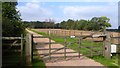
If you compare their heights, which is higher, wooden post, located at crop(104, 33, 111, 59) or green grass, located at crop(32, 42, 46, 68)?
wooden post, located at crop(104, 33, 111, 59)

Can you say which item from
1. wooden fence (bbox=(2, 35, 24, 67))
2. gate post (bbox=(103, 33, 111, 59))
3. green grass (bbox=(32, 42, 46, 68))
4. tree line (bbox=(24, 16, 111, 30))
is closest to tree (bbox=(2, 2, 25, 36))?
wooden fence (bbox=(2, 35, 24, 67))

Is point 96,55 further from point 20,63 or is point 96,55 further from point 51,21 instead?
point 51,21

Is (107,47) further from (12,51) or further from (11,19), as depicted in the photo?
(11,19)

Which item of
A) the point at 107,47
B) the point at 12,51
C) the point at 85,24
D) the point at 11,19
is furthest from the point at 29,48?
the point at 85,24

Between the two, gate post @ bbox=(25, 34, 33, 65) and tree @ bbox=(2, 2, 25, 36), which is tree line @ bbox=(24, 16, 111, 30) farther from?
gate post @ bbox=(25, 34, 33, 65)

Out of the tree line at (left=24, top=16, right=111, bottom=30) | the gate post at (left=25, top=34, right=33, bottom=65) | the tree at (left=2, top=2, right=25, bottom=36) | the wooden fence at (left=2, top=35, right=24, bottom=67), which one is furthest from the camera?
the tree line at (left=24, top=16, right=111, bottom=30)

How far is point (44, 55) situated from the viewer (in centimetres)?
1366

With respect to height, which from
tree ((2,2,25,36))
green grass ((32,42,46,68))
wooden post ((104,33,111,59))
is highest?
tree ((2,2,25,36))

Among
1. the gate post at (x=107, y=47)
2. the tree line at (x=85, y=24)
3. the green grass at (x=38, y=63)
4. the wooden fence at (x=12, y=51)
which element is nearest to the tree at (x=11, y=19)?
the wooden fence at (x=12, y=51)

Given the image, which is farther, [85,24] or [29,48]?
[85,24]

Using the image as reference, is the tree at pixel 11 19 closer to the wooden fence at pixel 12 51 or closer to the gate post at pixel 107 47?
the wooden fence at pixel 12 51

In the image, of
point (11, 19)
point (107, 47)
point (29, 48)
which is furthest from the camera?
point (11, 19)

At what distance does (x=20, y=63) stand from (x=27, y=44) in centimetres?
101

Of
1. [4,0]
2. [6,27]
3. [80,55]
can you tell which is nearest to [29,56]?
[6,27]
